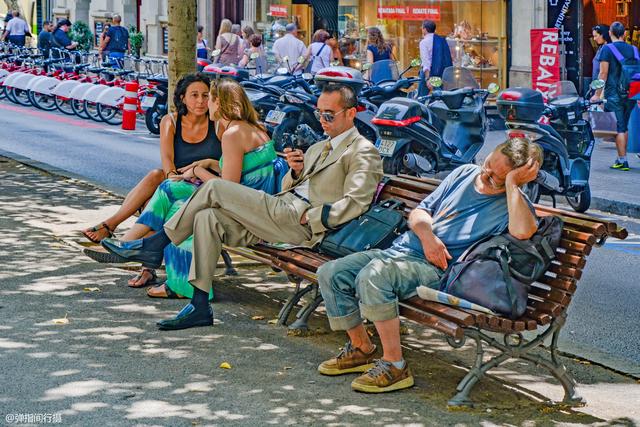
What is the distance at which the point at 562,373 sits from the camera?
6.31 metres

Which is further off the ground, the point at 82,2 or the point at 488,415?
the point at 82,2

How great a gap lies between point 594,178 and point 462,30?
9503 millimetres

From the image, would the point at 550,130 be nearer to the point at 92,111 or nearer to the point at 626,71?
the point at 626,71

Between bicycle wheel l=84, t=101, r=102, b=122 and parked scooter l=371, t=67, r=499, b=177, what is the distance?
10.5 meters

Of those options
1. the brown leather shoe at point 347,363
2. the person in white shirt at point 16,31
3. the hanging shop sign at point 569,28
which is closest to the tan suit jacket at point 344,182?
the brown leather shoe at point 347,363

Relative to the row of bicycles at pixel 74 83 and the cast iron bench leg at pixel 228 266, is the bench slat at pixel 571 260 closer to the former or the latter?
the cast iron bench leg at pixel 228 266

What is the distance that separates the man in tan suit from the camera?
293 inches

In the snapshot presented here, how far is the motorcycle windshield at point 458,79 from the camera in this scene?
1534cm

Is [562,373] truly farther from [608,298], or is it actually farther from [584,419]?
[608,298]

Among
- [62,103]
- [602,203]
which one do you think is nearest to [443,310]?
[602,203]

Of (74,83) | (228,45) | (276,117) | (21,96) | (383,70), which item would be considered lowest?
(276,117)

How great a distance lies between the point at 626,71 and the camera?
16.9 m

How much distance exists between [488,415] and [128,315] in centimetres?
268

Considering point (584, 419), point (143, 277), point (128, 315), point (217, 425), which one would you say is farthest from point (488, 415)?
point (143, 277)
